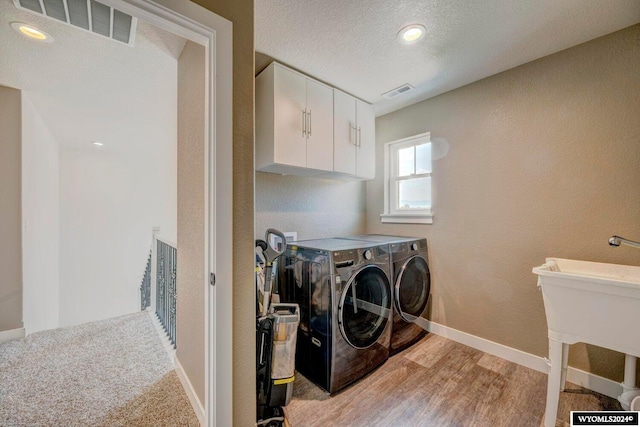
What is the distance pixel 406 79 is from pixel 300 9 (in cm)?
109

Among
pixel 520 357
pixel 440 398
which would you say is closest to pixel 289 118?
pixel 440 398

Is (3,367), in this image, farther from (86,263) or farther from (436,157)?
(436,157)

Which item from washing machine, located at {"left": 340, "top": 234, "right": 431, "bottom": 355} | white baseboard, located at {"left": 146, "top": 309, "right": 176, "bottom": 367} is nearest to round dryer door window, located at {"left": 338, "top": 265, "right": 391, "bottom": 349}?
washing machine, located at {"left": 340, "top": 234, "right": 431, "bottom": 355}

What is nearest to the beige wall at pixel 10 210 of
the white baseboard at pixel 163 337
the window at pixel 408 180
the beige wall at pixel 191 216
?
the white baseboard at pixel 163 337

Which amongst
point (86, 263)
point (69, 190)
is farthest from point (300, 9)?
point (86, 263)

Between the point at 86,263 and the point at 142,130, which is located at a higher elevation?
the point at 142,130

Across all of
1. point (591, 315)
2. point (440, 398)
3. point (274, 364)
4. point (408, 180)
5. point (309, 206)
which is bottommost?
point (440, 398)

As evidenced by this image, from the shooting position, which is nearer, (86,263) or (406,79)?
(406,79)

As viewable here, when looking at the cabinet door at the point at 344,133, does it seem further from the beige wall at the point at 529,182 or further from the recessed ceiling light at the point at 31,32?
the recessed ceiling light at the point at 31,32

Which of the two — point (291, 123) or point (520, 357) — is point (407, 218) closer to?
point (520, 357)

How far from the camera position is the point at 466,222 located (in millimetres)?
2227

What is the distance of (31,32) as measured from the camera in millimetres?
1464

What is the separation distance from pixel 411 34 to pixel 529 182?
54.7 inches

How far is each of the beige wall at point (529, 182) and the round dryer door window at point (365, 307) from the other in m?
0.83
